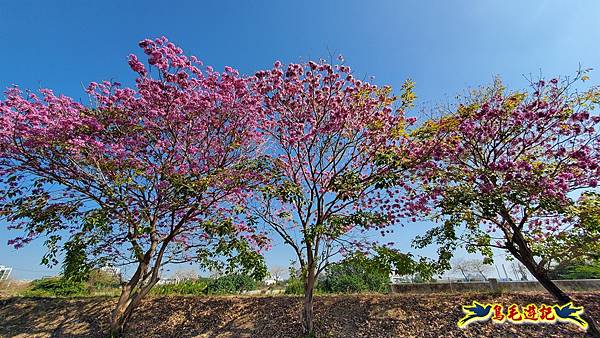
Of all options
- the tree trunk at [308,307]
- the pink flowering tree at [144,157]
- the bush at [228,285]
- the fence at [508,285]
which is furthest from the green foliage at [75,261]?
the fence at [508,285]

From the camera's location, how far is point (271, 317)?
7.35m

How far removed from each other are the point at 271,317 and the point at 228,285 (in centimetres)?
404

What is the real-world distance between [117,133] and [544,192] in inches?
368

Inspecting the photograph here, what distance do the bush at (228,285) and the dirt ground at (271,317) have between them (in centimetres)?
114

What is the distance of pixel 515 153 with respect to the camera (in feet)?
22.2

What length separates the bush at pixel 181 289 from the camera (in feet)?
30.3

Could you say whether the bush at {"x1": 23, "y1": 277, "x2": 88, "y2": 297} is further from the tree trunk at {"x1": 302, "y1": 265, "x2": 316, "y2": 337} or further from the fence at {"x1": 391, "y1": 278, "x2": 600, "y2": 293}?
the fence at {"x1": 391, "y1": 278, "x2": 600, "y2": 293}

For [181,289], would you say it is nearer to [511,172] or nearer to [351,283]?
[351,283]

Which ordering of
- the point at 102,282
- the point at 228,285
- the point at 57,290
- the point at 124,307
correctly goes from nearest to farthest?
the point at 124,307
the point at 57,290
the point at 228,285
the point at 102,282

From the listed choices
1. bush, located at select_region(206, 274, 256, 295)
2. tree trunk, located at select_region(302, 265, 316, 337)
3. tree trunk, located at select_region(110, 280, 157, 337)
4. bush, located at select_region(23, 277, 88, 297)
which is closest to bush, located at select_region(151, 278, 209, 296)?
bush, located at select_region(206, 274, 256, 295)

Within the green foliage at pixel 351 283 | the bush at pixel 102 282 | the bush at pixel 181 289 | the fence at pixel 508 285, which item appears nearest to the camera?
the fence at pixel 508 285

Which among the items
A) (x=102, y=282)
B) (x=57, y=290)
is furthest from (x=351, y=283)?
(x=57, y=290)

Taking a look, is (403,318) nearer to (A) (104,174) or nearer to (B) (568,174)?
(B) (568,174)

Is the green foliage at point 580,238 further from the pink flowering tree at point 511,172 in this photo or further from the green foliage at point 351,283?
the green foliage at point 351,283
